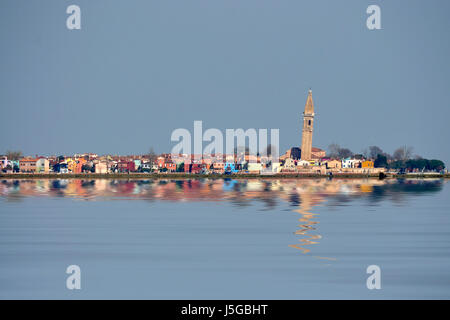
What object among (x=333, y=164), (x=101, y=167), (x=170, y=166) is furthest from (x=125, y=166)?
(x=333, y=164)

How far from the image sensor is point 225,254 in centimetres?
2084

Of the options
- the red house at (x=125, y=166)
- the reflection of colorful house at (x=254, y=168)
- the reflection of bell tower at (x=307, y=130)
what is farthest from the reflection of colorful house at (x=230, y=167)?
the red house at (x=125, y=166)

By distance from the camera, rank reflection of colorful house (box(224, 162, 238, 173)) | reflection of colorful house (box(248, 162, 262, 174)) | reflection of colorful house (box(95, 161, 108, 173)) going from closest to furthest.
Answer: reflection of colorful house (box(248, 162, 262, 174)), reflection of colorful house (box(224, 162, 238, 173)), reflection of colorful house (box(95, 161, 108, 173))

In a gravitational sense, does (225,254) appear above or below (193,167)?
above

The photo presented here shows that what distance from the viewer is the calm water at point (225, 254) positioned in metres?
15.6

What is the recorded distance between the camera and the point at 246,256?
2034cm

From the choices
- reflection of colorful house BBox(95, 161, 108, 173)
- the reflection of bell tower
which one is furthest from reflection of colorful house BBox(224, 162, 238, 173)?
reflection of colorful house BBox(95, 161, 108, 173)

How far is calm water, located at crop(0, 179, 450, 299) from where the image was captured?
15.6 meters

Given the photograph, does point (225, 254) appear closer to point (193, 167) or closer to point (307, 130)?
point (193, 167)

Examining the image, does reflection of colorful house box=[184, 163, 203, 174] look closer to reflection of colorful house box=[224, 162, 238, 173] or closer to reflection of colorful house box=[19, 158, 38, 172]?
reflection of colorful house box=[224, 162, 238, 173]
